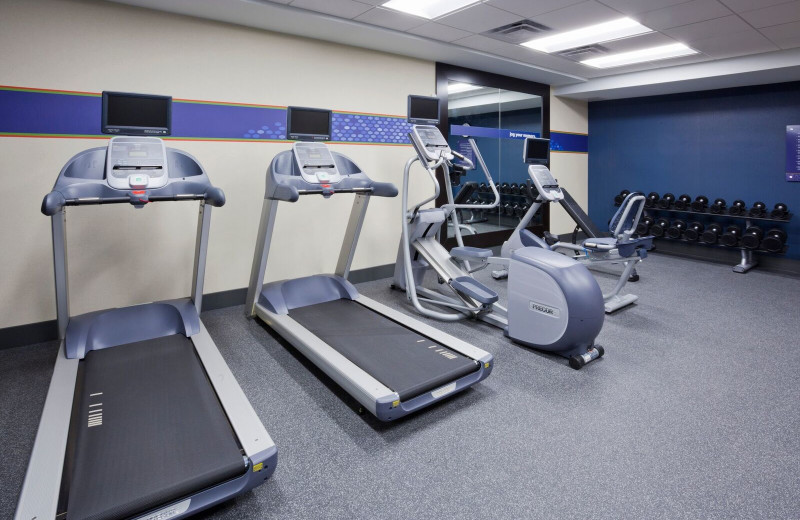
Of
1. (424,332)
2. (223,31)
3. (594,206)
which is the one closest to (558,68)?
(594,206)

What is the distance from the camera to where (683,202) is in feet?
20.9

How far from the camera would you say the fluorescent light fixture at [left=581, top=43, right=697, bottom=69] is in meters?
4.88

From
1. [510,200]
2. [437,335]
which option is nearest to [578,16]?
[437,335]

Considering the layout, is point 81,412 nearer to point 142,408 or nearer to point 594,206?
point 142,408

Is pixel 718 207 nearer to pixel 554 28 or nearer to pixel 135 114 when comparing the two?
pixel 554 28

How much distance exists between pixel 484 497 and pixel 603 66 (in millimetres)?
5738

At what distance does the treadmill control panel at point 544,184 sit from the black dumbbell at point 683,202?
2.99 metres

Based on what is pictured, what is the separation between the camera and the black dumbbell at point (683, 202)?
20.8ft

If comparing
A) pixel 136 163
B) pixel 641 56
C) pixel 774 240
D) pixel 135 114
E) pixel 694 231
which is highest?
pixel 641 56

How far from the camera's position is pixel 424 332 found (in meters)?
3.01

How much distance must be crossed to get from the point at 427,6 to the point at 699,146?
16.1ft

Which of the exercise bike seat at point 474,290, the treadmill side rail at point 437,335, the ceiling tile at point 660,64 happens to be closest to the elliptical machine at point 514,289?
the exercise bike seat at point 474,290

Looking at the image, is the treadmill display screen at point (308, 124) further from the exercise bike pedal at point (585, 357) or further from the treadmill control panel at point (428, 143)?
the exercise bike pedal at point (585, 357)

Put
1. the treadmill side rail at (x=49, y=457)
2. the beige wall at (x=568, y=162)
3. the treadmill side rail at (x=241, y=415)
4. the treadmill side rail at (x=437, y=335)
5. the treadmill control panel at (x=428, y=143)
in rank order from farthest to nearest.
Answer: the beige wall at (x=568, y=162), the treadmill control panel at (x=428, y=143), the treadmill side rail at (x=437, y=335), the treadmill side rail at (x=241, y=415), the treadmill side rail at (x=49, y=457)
